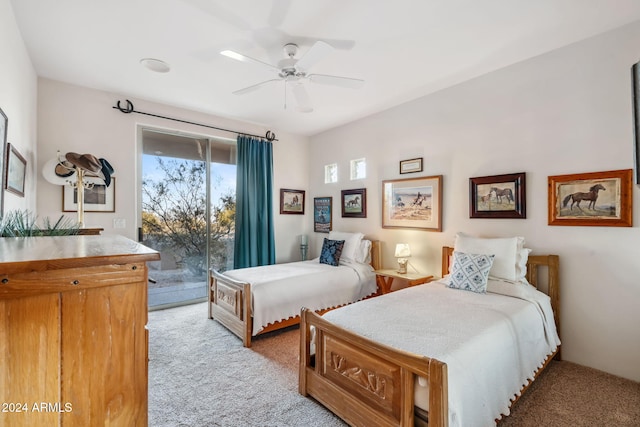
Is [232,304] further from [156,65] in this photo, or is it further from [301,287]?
[156,65]

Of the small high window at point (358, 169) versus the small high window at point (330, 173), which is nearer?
the small high window at point (358, 169)

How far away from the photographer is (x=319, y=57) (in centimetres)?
217

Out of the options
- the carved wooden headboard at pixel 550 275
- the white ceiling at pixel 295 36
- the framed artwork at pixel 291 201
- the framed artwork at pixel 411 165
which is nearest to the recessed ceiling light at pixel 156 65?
the white ceiling at pixel 295 36

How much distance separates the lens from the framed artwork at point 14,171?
6.72 ft

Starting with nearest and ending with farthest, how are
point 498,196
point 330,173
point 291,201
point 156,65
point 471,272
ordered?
point 471,272 < point 156,65 < point 498,196 < point 330,173 < point 291,201

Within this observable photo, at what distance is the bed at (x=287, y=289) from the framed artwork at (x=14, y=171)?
1.89 m

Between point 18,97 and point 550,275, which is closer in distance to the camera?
point 18,97

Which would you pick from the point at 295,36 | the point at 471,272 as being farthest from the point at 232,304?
the point at 295,36

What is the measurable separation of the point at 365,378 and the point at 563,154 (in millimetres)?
2536

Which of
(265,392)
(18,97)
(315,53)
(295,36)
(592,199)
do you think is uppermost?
(295,36)

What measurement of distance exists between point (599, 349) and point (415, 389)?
6.76ft

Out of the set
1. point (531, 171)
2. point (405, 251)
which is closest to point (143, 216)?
point (405, 251)

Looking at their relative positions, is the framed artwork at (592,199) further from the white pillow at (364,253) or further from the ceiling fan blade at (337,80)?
the white pillow at (364,253)

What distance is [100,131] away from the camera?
3465 mm
